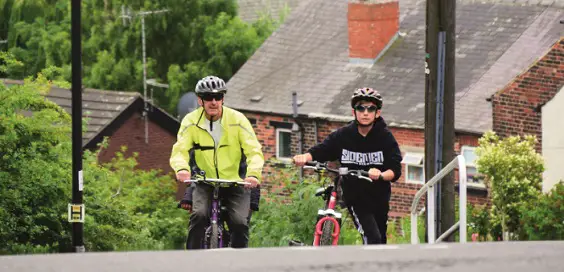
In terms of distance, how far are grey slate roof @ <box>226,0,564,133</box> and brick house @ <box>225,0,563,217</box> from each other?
0.11 feet

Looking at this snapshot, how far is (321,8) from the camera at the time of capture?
46188 millimetres

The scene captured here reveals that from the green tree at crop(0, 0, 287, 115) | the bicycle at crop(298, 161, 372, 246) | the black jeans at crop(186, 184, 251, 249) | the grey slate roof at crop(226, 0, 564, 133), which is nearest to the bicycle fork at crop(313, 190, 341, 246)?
the bicycle at crop(298, 161, 372, 246)

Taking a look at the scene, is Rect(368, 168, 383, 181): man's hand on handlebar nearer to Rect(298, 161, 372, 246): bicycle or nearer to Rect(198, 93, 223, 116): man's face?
Rect(298, 161, 372, 246): bicycle

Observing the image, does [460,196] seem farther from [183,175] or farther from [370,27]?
[370,27]

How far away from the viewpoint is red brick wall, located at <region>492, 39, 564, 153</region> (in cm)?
3581

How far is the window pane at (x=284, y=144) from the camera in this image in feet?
138

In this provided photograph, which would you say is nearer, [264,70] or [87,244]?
[87,244]

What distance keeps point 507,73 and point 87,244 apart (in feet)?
67.9

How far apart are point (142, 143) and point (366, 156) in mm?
34587

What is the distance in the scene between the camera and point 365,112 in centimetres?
1128

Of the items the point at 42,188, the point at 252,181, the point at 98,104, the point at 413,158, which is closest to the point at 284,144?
the point at 413,158

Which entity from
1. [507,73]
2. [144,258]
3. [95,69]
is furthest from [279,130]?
[144,258]

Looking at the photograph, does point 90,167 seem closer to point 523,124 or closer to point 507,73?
point 523,124

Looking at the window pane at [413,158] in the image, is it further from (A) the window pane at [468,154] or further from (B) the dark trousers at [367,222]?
(B) the dark trousers at [367,222]
